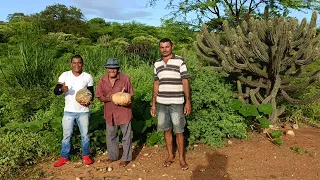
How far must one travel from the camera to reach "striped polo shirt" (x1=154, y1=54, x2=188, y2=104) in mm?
4836

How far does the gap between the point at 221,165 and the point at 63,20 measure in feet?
82.2

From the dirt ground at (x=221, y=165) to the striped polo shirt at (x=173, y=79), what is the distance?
103 centimetres

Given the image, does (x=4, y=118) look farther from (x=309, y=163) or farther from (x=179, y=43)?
(x=179, y=43)

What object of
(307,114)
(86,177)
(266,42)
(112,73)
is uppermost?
(266,42)

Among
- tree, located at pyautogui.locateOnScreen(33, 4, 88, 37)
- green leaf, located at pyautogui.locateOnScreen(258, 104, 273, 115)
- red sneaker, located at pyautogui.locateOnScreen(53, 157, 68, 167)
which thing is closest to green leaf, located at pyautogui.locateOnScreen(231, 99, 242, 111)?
green leaf, located at pyautogui.locateOnScreen(258, 104, 273, 115)

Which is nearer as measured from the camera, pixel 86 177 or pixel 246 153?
pixel 86 177

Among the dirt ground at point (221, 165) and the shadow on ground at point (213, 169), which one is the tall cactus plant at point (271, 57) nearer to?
the dirt ground at point (221, 165)

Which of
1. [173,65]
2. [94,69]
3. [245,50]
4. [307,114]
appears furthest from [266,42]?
[94,69]

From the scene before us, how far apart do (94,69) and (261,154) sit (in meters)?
5.49

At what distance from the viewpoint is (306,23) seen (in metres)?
6.61

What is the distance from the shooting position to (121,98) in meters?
4.85

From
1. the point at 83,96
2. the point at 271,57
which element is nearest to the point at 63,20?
the point at 271,57

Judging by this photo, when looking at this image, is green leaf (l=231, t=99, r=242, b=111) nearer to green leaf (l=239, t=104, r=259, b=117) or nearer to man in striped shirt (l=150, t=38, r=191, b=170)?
green leaf (l=239, t=104, r=259, b=117)

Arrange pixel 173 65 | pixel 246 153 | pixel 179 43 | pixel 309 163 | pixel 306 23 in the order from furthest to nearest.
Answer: pixel 179 43 < pixel 306 23 < pixel 246 153 < pixel 309 163 < pixel 173 65
